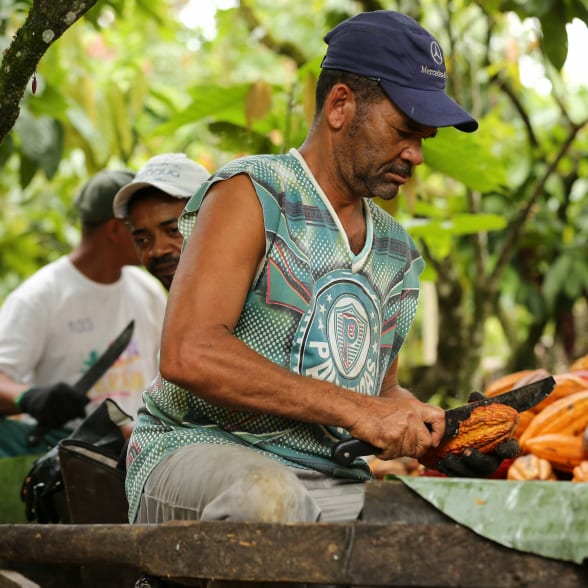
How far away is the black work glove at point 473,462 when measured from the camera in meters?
2.21

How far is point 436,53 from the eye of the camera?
2.35 meters

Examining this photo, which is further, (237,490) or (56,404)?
(56,404)

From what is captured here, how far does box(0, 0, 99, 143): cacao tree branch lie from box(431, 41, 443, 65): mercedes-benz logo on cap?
0.74 metres

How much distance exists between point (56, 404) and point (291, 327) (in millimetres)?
1688

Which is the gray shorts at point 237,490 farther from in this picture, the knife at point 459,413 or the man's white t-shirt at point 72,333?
the man's white t-shirt at point 72,333

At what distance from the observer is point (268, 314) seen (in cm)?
220

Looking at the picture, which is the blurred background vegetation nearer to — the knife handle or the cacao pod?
the cacao pod

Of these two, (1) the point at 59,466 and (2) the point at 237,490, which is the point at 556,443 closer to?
(1) the point at 59,466

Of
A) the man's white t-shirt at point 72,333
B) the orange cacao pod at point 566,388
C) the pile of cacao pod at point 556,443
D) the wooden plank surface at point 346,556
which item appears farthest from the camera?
the man's white t-shirt at point 72,333

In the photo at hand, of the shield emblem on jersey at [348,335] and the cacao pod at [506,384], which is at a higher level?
the shield emblem on jersey at [348,335]

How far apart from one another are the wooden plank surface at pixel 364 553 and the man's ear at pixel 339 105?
2.88 ft

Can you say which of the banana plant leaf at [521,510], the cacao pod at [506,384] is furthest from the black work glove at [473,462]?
the cacao pod at [506,384]

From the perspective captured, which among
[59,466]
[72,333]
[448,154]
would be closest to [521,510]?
[59,466]

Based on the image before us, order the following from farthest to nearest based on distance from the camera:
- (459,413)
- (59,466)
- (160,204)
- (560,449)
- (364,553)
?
(160,204) → (560,449) → (59,466) → (459,413) → (364,553)
